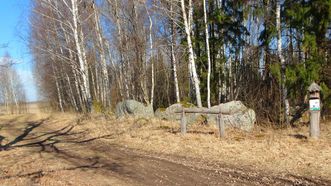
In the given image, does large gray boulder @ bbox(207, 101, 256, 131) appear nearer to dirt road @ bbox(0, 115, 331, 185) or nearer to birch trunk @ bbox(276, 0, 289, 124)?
birch trunk @ bbox(276, 0, 289, 124)

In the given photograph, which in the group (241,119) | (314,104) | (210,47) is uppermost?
(210,47)

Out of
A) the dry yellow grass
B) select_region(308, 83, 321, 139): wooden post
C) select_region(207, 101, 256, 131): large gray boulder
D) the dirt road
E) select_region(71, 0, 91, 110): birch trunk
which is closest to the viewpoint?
the dirt road

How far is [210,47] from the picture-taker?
66.0 feet

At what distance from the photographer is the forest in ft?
47.3

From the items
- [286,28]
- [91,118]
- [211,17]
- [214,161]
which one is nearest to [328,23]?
[286,28]

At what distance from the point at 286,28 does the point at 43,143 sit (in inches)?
414

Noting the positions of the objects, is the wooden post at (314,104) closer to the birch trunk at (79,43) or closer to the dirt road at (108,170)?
the dirt road at (108,170)

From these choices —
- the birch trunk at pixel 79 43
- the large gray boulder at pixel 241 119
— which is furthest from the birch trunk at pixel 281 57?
the birch trunk at pixel 79 43

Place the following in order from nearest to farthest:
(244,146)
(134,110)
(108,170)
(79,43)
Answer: (108,170) < (244,146) < (134,110) < (79,43)

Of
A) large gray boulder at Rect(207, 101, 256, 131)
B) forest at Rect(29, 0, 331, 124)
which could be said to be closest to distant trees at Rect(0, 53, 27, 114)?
forest at Rect(29, 0, 331, 124)

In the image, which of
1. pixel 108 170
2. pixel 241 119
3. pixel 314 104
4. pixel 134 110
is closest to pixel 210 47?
pixel 134 110

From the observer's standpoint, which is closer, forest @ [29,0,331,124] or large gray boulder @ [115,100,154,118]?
forest @ [29,0,331,124]

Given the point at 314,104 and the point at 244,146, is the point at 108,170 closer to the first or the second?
the point at 244,146

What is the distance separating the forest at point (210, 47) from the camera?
14.4m
